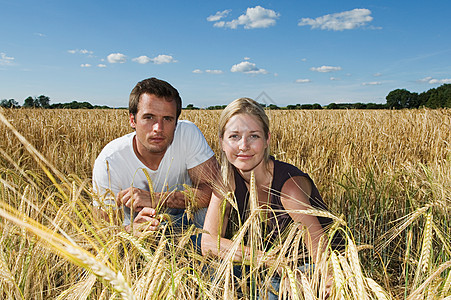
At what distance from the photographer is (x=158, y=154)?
7.91ft

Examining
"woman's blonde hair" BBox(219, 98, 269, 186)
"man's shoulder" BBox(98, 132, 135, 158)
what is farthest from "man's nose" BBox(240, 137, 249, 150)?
"man's shoulder" BBox(98, 132, 135, 158)

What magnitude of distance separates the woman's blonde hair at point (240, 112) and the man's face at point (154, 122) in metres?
0.51

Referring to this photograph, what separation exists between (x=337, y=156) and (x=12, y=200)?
3.08 metres

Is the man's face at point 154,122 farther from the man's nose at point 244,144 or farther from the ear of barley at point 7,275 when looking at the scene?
the ear of barley at point 7,275

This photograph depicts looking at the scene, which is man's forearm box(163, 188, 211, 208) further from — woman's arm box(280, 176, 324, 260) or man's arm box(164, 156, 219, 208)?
woman's arm box(280, 176, 324, 260)

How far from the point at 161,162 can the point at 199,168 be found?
0.90 ft

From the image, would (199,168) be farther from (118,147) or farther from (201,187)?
(118,147)

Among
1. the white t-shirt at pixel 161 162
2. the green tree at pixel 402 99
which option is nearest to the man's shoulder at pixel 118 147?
the white t-shirt at pixel 161 162

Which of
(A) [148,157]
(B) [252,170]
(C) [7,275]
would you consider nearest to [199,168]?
(A) [148,157]

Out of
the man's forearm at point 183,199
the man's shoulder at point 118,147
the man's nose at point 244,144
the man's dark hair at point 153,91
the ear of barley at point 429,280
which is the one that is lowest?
the man's forearm at point 183,199

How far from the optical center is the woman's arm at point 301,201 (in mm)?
1613

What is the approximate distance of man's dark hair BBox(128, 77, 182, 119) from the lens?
227 cm

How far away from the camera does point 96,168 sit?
7.34ft

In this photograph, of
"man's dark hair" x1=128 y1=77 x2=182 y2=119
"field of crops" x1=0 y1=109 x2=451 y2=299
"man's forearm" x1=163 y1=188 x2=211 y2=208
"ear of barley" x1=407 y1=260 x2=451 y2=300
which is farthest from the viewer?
"man's dark hair" x1=128 y1=77 x2=182 y2=119
